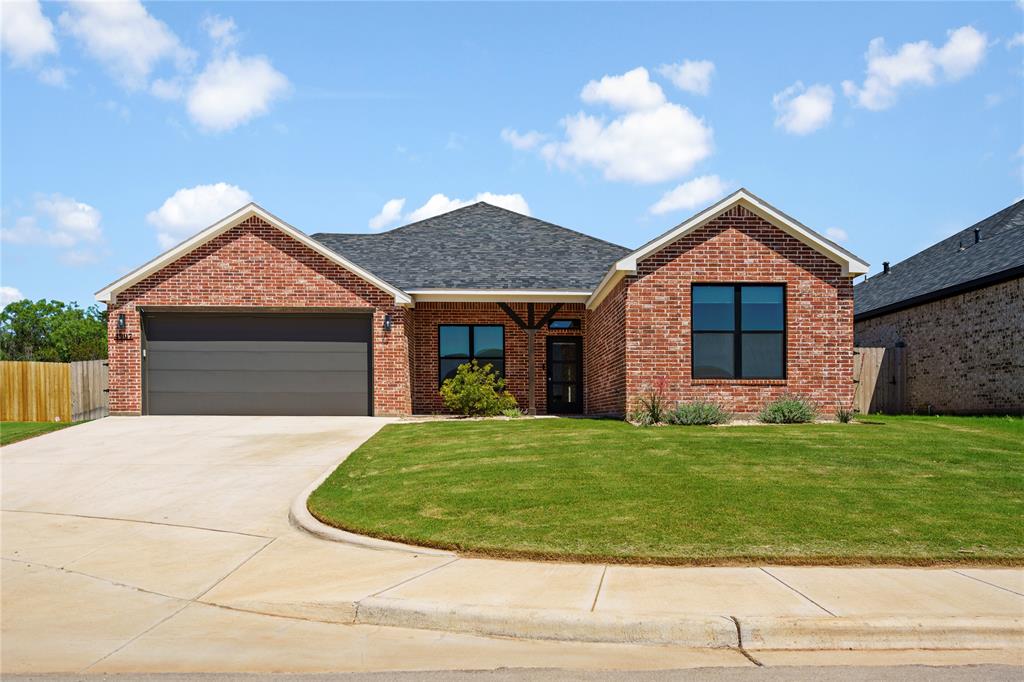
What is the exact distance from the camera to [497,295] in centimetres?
2225

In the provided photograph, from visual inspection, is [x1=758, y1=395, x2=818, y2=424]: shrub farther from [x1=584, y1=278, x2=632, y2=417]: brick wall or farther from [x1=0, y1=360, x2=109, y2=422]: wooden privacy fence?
[x1=0, y1=360, x2=109, y2=422]: wooden privacy fence

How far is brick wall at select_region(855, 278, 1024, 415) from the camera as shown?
2080 centimetres

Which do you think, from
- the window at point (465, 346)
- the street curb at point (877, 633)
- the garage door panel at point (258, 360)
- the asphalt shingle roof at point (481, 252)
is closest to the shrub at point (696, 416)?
the asphalt shingle roof at point (481, 252)

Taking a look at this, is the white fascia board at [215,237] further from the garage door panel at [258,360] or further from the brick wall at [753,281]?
the brick wall at [753,281]

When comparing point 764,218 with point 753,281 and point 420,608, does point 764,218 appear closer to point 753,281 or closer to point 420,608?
point 753,281

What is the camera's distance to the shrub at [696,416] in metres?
17.0

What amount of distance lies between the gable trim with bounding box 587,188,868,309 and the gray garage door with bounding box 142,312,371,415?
25.9 ft

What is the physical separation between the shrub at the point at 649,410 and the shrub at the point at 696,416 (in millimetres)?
240

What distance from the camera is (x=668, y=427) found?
645 inches

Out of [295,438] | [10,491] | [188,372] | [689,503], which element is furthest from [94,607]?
[188,372]

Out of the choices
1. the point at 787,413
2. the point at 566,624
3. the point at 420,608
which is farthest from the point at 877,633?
the point at 787,413

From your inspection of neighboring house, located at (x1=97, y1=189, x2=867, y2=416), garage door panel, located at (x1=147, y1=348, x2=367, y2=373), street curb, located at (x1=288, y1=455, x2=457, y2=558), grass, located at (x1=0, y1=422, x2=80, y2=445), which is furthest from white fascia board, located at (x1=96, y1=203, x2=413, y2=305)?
street curb, located at (x1=288, y1=455, x2=457, y2=558)

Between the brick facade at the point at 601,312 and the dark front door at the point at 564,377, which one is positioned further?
the dark front door at the point at 564,377

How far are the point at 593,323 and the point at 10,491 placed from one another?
14.9 m
